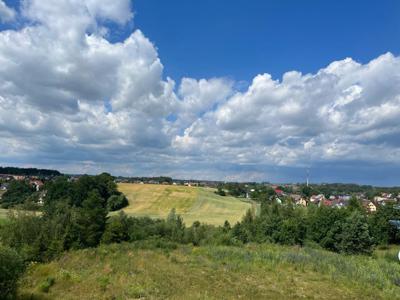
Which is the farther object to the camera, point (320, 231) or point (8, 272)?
point (320, 231)

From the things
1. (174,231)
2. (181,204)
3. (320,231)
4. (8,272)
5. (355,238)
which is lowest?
(174,231)

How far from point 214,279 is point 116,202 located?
179 ft

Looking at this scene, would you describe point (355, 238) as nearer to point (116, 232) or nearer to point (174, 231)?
point (174, 231)

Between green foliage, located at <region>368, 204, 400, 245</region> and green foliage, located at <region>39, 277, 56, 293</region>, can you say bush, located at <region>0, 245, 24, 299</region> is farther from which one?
green foliage, located at <region>368, 204, 400, 245</region>

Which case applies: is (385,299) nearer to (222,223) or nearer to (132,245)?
(132,245)

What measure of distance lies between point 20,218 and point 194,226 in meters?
25.0

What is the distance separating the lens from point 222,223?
6006cm

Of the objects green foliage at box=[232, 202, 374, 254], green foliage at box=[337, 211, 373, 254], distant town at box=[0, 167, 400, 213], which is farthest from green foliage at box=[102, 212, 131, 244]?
distant town at box=[0, 167, 400, 213]

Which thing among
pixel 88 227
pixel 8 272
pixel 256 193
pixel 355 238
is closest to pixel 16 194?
pixel 88 227

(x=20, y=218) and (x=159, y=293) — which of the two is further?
(x=20, y=218)

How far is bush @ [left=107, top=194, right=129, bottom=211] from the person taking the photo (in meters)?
72.1

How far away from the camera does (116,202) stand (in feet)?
237

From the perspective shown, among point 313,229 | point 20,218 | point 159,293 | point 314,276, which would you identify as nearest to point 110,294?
point 159,293

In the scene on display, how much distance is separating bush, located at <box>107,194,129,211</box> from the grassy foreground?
41792 mm
